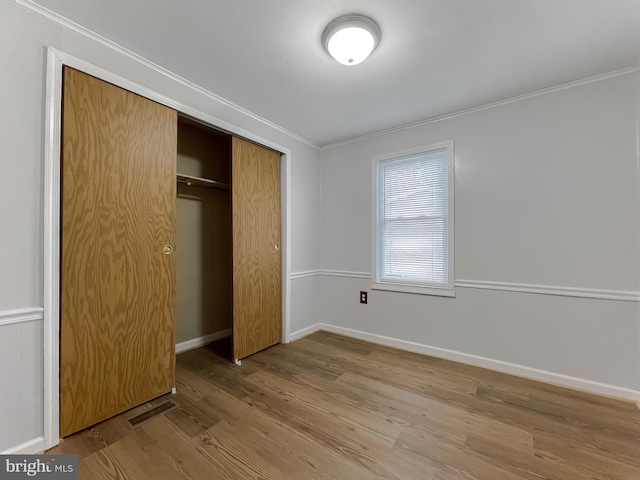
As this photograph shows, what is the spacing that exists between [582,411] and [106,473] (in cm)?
290

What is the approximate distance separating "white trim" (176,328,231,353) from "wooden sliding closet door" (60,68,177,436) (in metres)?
0.90

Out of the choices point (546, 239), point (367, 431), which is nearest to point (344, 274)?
point (367, 431)

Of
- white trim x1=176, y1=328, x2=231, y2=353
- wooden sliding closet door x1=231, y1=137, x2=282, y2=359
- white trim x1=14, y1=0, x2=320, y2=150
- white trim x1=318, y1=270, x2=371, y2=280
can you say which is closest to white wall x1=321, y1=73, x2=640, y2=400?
white trim x1=318, y1=270, x2=371, y2=280

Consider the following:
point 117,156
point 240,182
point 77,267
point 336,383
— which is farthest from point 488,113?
point 77,267

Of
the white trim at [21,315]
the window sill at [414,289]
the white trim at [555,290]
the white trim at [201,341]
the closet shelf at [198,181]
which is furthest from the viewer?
the white trim at [201,341]

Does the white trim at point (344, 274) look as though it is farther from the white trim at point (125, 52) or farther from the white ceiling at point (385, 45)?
the white trim at point (125, 52)

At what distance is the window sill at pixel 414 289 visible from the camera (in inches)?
105

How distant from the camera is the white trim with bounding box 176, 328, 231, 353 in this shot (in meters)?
2.86

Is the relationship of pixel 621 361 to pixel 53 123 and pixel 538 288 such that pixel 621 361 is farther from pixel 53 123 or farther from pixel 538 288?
A: pixel 53 123

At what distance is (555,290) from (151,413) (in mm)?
3179

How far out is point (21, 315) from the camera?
139cm

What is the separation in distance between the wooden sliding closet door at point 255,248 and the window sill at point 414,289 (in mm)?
1167

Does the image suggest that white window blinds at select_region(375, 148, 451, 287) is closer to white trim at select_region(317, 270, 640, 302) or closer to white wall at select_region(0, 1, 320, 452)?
white trim at select_region(317, 270, 640, 302)

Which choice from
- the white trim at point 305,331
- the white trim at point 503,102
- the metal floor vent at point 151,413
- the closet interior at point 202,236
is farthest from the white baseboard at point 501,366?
the white trim at point 503,102
